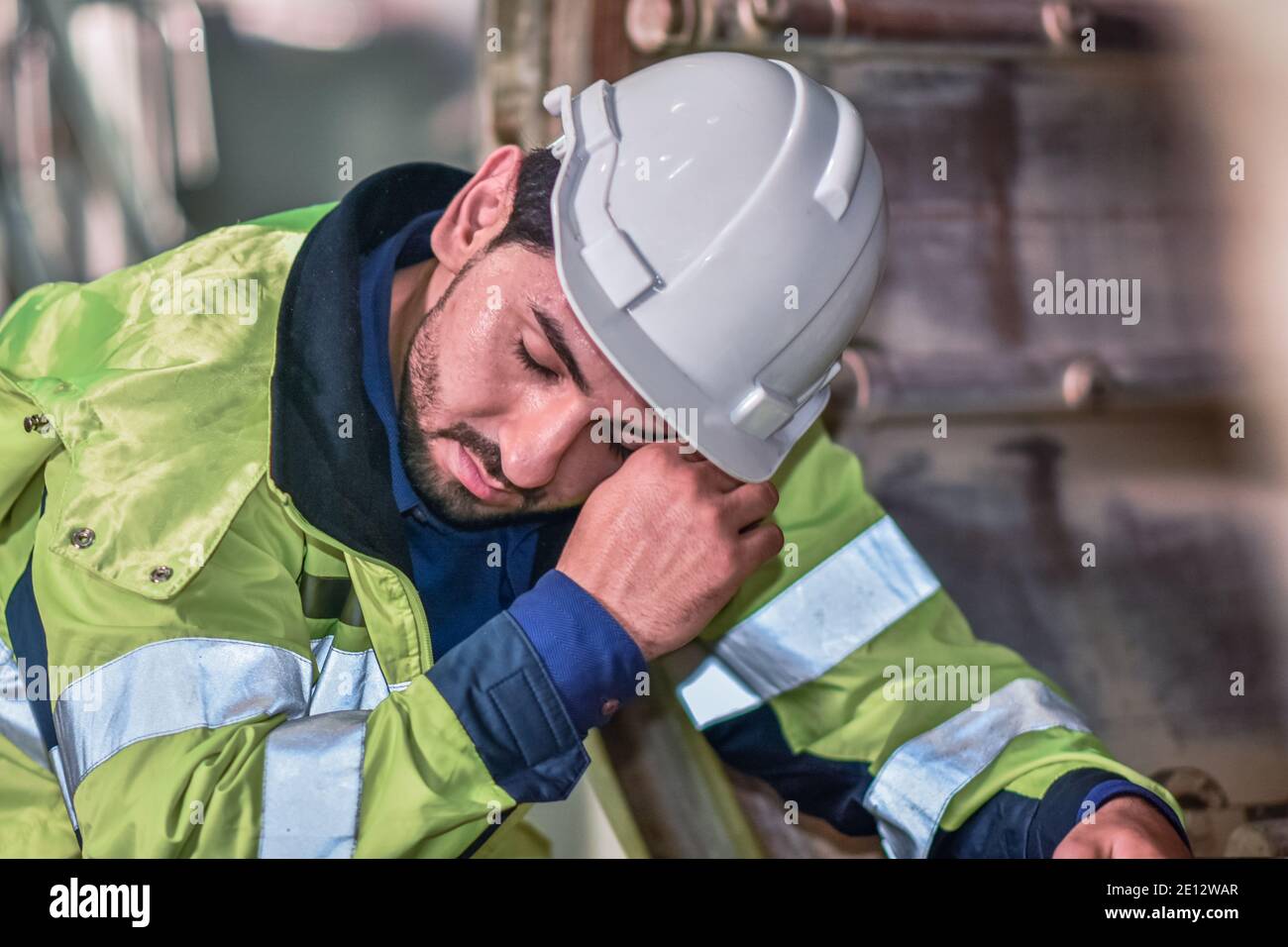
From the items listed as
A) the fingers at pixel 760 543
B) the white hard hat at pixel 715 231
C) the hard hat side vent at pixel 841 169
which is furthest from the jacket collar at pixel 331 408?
the hard hat side vent at pixel 841 169

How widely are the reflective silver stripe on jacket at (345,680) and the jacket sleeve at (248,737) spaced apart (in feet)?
0.34

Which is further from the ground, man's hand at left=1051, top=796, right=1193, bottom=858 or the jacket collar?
the jacket collar

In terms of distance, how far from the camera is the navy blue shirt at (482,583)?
3.65 feet

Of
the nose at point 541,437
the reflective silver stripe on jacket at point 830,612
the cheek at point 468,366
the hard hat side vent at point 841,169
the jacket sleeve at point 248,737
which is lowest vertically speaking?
the reflective silver stripe on jacket at point 830,612

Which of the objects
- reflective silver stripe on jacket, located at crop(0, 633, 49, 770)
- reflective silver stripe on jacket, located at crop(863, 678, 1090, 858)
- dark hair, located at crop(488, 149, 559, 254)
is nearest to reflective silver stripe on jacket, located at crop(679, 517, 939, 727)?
reflective silver stripe on jacket, located at crop(863, 678, 1090, 858)

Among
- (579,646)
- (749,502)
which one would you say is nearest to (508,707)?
(579,646)

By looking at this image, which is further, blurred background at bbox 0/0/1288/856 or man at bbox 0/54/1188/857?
blurred background at bbox 0/0/1288/856

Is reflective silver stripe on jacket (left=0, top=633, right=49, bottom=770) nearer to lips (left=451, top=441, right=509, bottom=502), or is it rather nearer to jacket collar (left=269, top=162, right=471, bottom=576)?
jacket collar (left=269, top=162, right=471, bottom=576)

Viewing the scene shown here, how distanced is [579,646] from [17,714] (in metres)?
0.55

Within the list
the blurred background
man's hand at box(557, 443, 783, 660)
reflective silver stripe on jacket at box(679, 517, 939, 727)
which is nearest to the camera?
man's hand at box(557, 443, 783, 660)

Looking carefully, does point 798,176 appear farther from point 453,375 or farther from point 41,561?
point 41,561

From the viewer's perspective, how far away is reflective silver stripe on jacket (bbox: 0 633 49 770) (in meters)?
1.19

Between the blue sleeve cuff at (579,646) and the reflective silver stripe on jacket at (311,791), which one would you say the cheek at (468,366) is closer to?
the blue sleeve cuff at (579,646)
